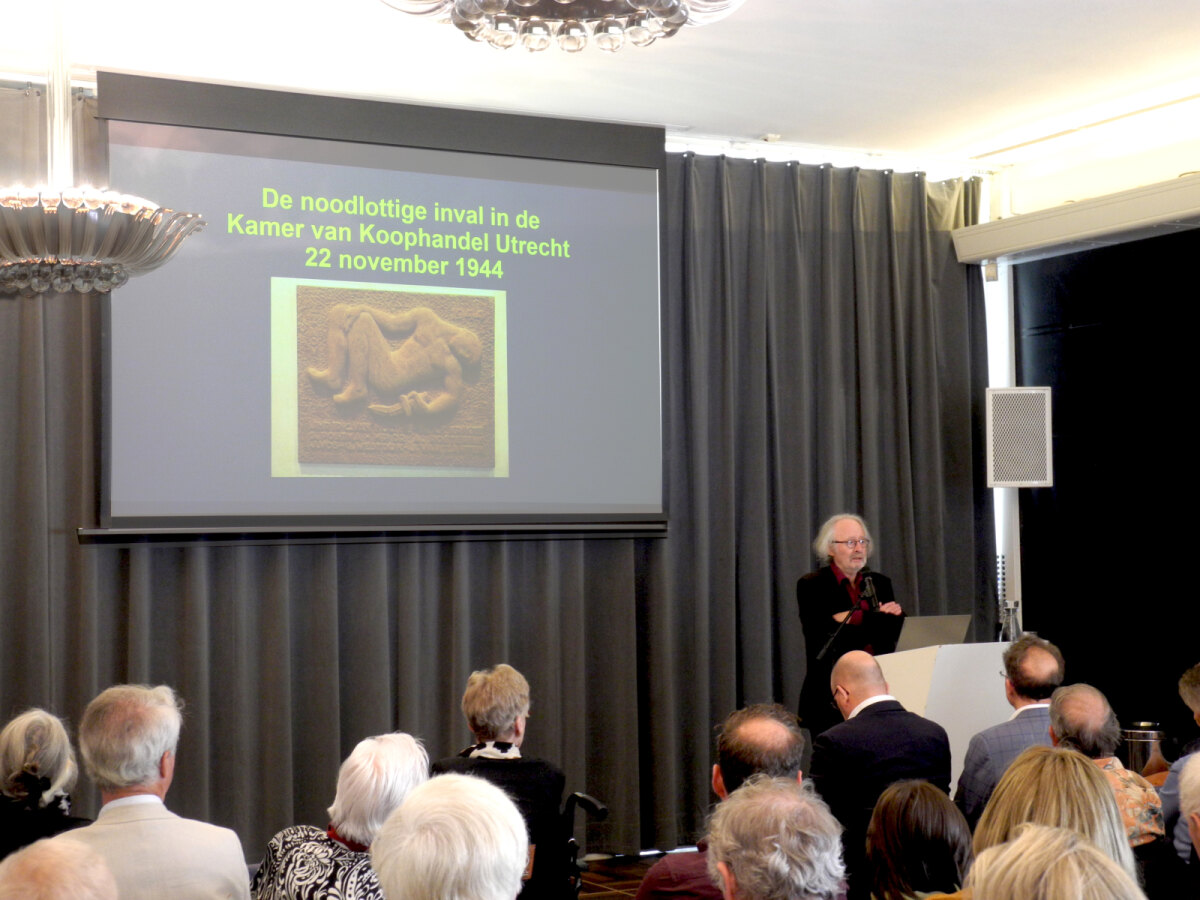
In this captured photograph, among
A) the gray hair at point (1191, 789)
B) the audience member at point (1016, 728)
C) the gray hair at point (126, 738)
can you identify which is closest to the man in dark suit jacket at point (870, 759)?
the audience member at point (1016, 728)

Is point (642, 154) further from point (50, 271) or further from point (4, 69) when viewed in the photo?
point (50, 271)

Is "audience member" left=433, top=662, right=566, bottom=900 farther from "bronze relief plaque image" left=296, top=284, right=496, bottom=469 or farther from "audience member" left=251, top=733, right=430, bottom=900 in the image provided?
"bronze relief plaque image" left=296, top=284, right=496, bottom=469

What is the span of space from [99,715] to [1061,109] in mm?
5099

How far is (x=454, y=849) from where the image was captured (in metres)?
1.75

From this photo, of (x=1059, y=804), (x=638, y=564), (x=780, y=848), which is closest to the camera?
(x=780, y=848)

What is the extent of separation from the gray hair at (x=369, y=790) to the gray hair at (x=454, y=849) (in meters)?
0.68

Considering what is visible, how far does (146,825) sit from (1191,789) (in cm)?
198

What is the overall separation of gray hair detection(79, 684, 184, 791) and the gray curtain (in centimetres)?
234

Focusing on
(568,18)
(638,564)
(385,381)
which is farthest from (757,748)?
(638,564)

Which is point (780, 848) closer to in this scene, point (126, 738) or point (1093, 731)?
point (126, 738)

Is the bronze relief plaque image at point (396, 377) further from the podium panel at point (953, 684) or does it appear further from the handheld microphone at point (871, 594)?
the podium panel at point (953, 684)

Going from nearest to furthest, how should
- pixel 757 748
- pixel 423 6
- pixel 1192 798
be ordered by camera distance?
pixel 1192 798 < pixel 757 748 < pixel 423 6

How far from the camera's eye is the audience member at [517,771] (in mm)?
3334

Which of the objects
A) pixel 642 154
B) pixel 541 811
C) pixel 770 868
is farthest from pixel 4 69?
pixel 770 868
